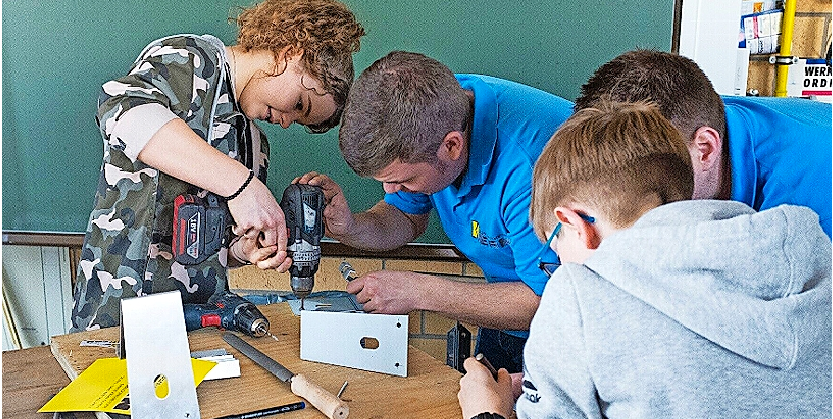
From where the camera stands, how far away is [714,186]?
1371 mm

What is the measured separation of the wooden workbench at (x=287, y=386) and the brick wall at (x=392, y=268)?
916mm

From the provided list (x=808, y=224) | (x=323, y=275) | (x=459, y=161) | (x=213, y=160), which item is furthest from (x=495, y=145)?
(x=323, y=275)

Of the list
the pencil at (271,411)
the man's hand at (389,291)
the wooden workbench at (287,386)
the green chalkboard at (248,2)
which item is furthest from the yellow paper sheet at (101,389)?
the green chalkboard at (248,2)

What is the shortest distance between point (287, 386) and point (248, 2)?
53.8 inches

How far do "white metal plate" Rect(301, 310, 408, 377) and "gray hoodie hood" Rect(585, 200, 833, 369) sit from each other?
23.6 inches

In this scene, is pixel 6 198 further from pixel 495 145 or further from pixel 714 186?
pixel 714 186

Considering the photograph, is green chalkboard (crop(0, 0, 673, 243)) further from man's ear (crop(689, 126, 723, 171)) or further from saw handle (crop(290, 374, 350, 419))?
saw handle (crop(290, 374, 350, 419))

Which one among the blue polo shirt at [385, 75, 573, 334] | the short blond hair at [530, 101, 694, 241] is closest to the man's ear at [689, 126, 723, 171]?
the short blond hair at [530, 101, 694, 241]

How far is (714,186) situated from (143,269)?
3.95 ft

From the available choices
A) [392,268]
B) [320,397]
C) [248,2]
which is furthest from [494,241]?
[248,2]

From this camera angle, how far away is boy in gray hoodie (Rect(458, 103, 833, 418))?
0.84 metres

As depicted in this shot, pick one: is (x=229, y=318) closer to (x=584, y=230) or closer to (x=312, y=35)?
(x=312, y=35)

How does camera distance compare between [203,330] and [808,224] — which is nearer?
[808,224]

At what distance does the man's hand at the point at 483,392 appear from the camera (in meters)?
1.20
